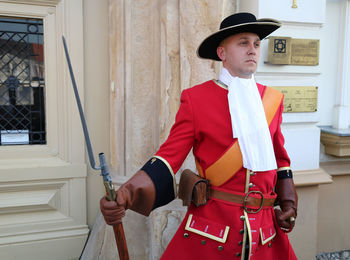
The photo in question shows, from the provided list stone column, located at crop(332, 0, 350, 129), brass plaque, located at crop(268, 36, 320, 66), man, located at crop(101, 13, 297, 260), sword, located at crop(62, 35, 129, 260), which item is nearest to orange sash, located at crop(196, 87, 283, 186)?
man, located at crop(101, 13, 297, 260)

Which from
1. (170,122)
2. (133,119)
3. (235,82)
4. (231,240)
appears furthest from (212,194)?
(133,119)

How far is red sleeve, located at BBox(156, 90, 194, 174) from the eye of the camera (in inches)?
60.3

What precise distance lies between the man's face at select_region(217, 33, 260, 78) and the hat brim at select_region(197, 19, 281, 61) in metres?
0.03

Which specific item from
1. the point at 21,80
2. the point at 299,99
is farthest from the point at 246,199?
the point at 21,80

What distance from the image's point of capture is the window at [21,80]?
268 centimetres

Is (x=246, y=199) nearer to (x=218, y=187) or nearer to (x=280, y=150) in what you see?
(x=218, y=187)

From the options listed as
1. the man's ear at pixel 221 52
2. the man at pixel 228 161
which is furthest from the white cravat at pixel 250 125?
the man's ear at pixel 221 52

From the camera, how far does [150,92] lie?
2.60 metres

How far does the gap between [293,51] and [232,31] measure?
140 centimetres

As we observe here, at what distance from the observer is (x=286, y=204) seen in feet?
5.54

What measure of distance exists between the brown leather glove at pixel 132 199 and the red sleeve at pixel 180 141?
A: 0.45ft

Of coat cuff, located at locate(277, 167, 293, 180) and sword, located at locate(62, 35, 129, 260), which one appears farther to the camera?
coat cuff, located at locate(277, 167, 293, 180)

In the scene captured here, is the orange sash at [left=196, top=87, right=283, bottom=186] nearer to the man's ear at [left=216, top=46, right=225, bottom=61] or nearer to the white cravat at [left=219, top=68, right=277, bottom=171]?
the white cravat at [left=219, top=68, right=277, bottom=171]

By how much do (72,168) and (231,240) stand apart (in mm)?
1706
